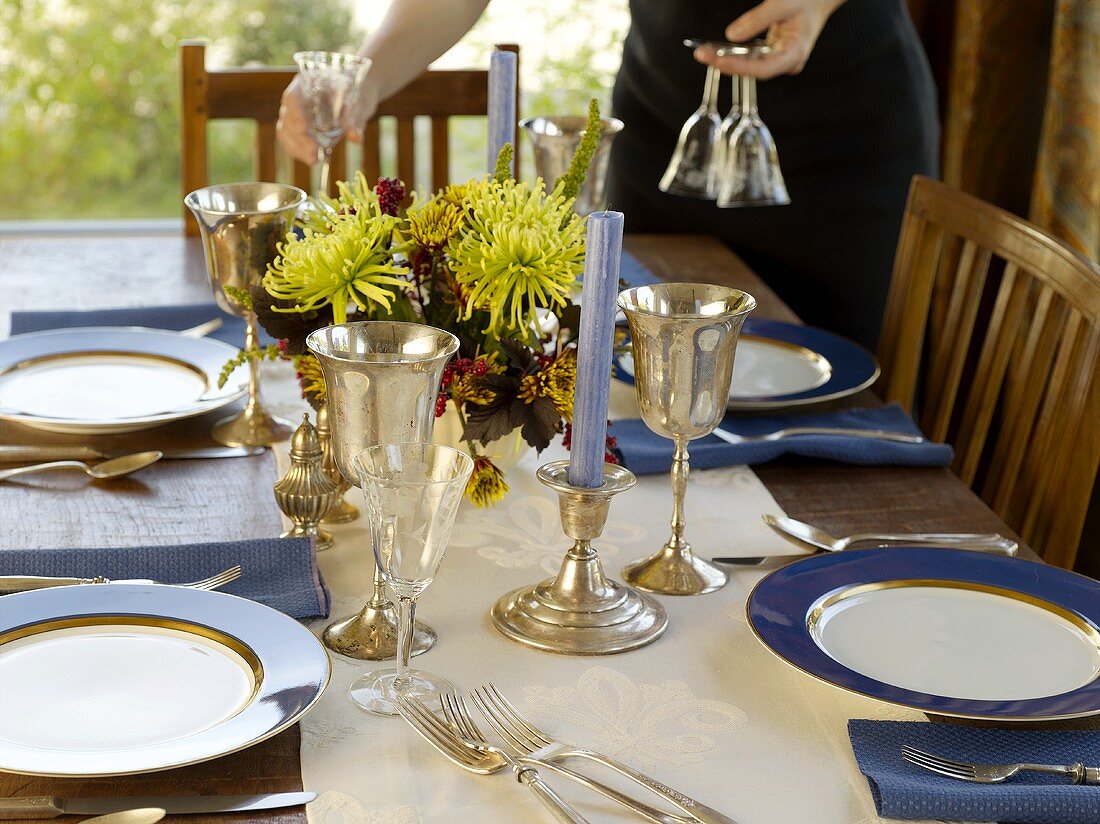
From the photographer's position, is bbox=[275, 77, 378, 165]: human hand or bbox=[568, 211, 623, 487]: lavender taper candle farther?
bbox=[275, 77, 378, 165]: human hand

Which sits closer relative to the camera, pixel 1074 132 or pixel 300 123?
pixel 300 123

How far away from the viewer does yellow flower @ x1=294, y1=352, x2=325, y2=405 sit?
990 millimetres

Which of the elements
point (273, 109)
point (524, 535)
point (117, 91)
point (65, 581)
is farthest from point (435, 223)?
point (117, 91)

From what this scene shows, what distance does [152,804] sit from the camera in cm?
68

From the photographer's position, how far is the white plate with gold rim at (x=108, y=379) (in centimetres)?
119

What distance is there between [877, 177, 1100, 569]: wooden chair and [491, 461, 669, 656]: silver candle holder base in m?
0.51

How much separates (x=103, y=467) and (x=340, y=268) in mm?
329

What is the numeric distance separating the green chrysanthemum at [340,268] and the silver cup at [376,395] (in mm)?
85

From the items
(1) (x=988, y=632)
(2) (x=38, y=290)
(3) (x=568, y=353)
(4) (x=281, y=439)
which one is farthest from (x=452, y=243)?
(2) (x=38, y=290)

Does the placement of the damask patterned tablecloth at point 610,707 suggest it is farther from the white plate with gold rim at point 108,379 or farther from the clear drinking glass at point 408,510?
the white plate with gold rim at point 108,379

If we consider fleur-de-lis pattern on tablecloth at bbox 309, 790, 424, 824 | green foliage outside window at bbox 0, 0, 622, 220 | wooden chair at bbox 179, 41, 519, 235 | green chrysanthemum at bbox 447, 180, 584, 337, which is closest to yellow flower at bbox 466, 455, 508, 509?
green chrysanthemum at bbox 447, 180, 584, 337

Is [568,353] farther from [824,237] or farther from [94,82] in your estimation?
[94,82]

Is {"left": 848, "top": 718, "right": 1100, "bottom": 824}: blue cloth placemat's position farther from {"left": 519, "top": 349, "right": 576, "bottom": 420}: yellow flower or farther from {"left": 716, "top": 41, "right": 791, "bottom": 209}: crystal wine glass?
{"left": 716, "top": 41, "right": 791, "bottom": 209}: crystal wine glass

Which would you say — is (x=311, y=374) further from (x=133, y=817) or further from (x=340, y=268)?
(x=133, y=817)
